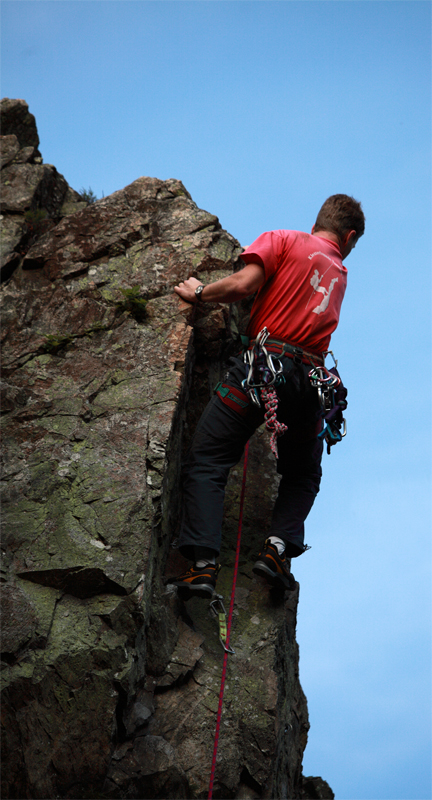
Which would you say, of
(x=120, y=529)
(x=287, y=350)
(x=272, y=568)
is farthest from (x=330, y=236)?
(x=120, y=529)

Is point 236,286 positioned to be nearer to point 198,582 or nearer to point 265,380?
point 265,380

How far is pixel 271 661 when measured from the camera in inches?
203

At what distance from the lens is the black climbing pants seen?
16.2 feet

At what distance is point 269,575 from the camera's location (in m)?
5.05

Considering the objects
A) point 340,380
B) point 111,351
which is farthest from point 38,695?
point 340,380

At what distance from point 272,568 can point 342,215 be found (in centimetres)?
283

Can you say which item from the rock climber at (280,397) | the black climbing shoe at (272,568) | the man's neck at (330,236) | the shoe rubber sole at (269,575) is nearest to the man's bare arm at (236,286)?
the rock climber at (280,397)

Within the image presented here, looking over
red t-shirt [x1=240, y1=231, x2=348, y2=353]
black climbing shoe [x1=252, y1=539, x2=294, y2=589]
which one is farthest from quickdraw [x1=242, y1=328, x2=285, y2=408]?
black climbing shoe [x1=252, y1=539, x2=294, y2=589]

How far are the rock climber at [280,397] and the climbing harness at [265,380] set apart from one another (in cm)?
7

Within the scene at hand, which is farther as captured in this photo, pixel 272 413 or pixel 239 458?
pixel 239 458

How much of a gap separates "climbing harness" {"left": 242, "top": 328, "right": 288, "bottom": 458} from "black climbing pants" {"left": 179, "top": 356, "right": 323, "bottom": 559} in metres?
0.09

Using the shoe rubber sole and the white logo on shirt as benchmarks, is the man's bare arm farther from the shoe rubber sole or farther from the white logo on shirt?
the shoe rubber sole

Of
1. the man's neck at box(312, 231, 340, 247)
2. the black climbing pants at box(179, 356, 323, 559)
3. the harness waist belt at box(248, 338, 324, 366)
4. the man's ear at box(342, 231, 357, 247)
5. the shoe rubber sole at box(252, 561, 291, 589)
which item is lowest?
the shoe rubber sole at box(252, 561, 291, 589)

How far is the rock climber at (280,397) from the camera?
5082 millimetres
